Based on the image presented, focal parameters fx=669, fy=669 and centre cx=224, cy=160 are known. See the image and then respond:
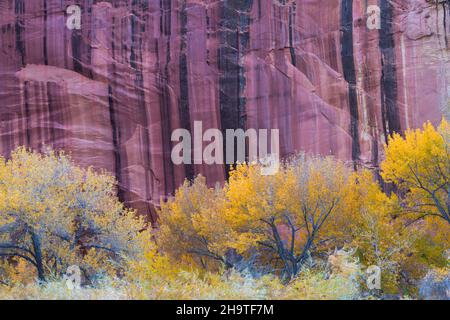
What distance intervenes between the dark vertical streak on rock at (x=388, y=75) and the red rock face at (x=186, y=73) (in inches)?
2.6

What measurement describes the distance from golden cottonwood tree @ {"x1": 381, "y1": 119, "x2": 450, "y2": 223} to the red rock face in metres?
7.64

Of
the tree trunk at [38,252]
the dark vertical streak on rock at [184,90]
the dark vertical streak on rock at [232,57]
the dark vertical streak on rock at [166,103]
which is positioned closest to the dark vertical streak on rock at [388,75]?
the dark vertical streak on rock at [232,57]

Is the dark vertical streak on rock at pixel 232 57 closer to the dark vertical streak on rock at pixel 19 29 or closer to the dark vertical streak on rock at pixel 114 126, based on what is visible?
the dark vertical streak on rock at pixel 114 126

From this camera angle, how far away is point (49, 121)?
3400 centimetres

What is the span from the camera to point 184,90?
34.4 meters

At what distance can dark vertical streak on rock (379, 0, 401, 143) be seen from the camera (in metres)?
33.0

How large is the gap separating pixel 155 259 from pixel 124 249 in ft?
8.77

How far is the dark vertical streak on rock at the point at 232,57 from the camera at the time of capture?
34.2 meters

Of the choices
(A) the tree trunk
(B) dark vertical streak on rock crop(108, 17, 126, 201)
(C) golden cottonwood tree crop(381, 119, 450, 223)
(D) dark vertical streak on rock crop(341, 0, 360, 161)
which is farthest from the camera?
(B) dark vertical streak on rock crop(108, 17, 126, 201)

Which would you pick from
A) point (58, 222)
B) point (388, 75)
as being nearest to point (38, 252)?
point (58, 222)

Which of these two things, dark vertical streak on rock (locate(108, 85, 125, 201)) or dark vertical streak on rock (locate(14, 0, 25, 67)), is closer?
dark vertical streak on rock (locate(108, 85, 125, 201))

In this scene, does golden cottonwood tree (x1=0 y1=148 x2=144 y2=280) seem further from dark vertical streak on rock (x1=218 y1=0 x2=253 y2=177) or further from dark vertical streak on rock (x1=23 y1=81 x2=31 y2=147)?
dark vertical streak on rock (x1=218 y1=0 x2=253 y2=177)
